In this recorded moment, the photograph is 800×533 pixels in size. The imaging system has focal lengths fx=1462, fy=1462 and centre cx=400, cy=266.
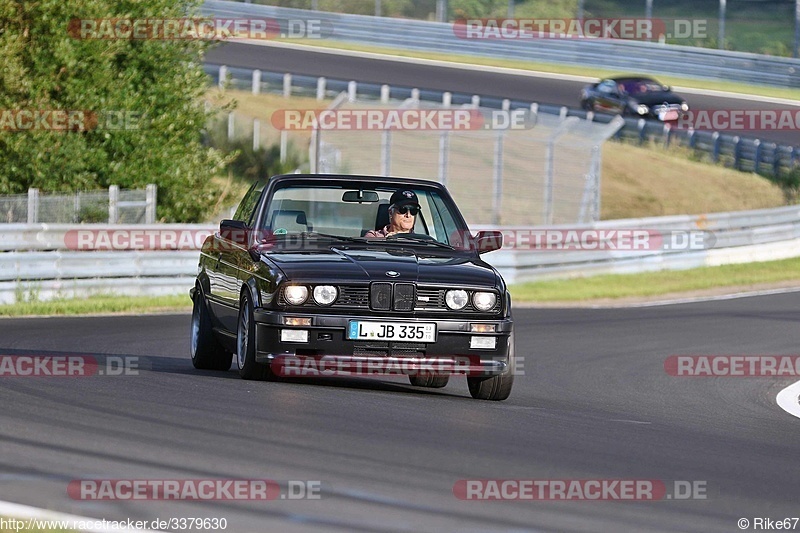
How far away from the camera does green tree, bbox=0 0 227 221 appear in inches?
883

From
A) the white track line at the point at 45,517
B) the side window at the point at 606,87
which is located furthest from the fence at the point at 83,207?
the side window at the point at 606,87

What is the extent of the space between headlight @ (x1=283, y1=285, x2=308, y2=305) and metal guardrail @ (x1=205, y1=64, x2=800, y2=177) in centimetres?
2892

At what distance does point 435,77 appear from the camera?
47.2 m

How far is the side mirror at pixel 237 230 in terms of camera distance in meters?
10.5

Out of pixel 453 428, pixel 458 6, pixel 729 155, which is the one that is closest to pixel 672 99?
pixel 729 155

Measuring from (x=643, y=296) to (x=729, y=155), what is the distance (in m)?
18.2

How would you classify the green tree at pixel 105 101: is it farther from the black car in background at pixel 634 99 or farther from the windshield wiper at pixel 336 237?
the black car in background at pixel 634 99

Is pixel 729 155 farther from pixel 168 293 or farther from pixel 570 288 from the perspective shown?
pixel 168 293

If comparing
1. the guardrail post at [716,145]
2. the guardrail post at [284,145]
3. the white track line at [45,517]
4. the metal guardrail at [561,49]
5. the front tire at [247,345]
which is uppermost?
the white track line at [45,517]

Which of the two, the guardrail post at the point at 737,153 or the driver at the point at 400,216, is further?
the guardrail post at the point at 737,153

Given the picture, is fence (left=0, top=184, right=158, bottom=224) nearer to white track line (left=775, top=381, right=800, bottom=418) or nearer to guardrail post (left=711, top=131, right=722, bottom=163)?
white track line (left=775, top=381, right=800, bottom=418)

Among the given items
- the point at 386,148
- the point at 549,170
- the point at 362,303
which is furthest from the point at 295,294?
the point at 549,170

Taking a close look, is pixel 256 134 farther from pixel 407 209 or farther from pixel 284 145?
pixel 407 209

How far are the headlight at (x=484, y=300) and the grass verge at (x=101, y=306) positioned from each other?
918cm
